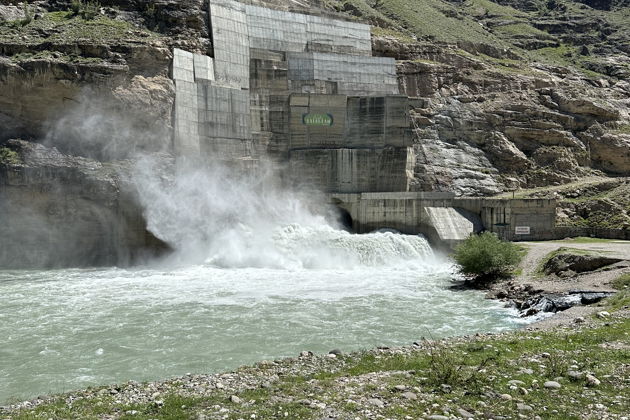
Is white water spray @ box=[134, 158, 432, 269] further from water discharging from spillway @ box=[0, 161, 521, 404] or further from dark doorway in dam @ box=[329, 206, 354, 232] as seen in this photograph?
dark doorway in dam @ box=[329, 206, 354, 232]

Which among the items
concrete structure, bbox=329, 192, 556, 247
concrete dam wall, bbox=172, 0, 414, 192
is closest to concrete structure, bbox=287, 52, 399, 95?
concrete dam wall, bbox=172, 0, 414, 192

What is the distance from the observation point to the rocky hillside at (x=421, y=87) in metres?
31.9

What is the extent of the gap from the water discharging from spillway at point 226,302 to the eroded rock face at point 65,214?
1560 millimetres

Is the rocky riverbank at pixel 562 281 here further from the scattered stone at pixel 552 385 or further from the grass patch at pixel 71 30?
the grass patch at pixel 71 30

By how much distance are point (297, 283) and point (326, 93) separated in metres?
21.0

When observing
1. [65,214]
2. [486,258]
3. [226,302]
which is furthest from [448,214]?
[65,214]

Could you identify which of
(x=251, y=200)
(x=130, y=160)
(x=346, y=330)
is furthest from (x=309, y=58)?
(x=346, y=330)

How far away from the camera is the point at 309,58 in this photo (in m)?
41.6

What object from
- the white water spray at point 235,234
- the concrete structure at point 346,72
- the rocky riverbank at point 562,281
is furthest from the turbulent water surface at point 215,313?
the concrete structure at point 346,72

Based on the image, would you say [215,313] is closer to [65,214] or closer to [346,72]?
[65,214]

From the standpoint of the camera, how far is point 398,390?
316 inches

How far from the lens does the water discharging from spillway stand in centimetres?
1287

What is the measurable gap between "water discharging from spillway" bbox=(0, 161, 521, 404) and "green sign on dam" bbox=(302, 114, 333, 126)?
671cm

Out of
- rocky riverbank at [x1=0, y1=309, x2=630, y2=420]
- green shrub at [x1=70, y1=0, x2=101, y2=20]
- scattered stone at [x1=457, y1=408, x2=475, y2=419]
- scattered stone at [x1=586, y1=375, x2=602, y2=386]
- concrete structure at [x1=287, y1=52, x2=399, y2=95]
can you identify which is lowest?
rocky riverbank at [x1=0, y1=309, x2=630, y2=420]
